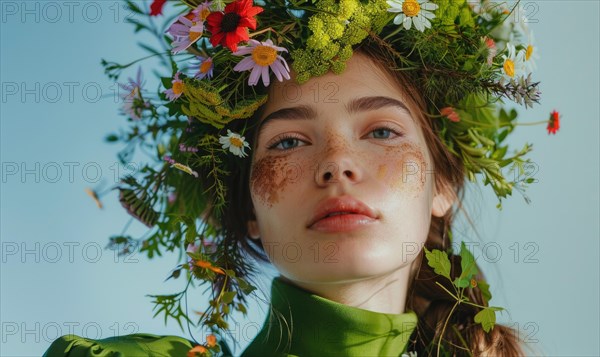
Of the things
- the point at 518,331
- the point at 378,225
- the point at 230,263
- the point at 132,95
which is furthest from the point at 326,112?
the point at 518,331

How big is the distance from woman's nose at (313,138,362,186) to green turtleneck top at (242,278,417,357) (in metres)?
0.38

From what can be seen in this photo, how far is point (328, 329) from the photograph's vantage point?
252 cm

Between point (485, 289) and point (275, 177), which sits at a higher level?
point (275, 177)

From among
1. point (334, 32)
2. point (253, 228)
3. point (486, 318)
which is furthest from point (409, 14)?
point (486, 318)

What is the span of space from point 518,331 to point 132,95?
1.58 m

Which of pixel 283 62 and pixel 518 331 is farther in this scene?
pixel 518 331

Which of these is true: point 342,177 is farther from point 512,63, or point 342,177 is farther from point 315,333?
point 512,63

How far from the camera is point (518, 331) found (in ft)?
9.27

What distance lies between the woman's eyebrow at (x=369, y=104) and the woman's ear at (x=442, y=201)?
42 centimetres

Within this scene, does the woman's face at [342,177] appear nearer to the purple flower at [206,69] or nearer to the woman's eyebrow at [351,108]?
the woman's eyebrow at [351,108]

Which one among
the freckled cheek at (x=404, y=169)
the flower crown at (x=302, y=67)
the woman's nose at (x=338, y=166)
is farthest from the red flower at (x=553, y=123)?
the woman's nose at (x=338, y=166)

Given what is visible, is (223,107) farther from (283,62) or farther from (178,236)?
(178,236)

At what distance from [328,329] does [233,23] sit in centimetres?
96

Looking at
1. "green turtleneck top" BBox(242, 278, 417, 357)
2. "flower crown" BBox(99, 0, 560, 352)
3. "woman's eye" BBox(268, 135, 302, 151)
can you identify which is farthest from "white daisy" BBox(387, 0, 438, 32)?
"green turtleneck top" BBox(242, 278, 417, 357)
